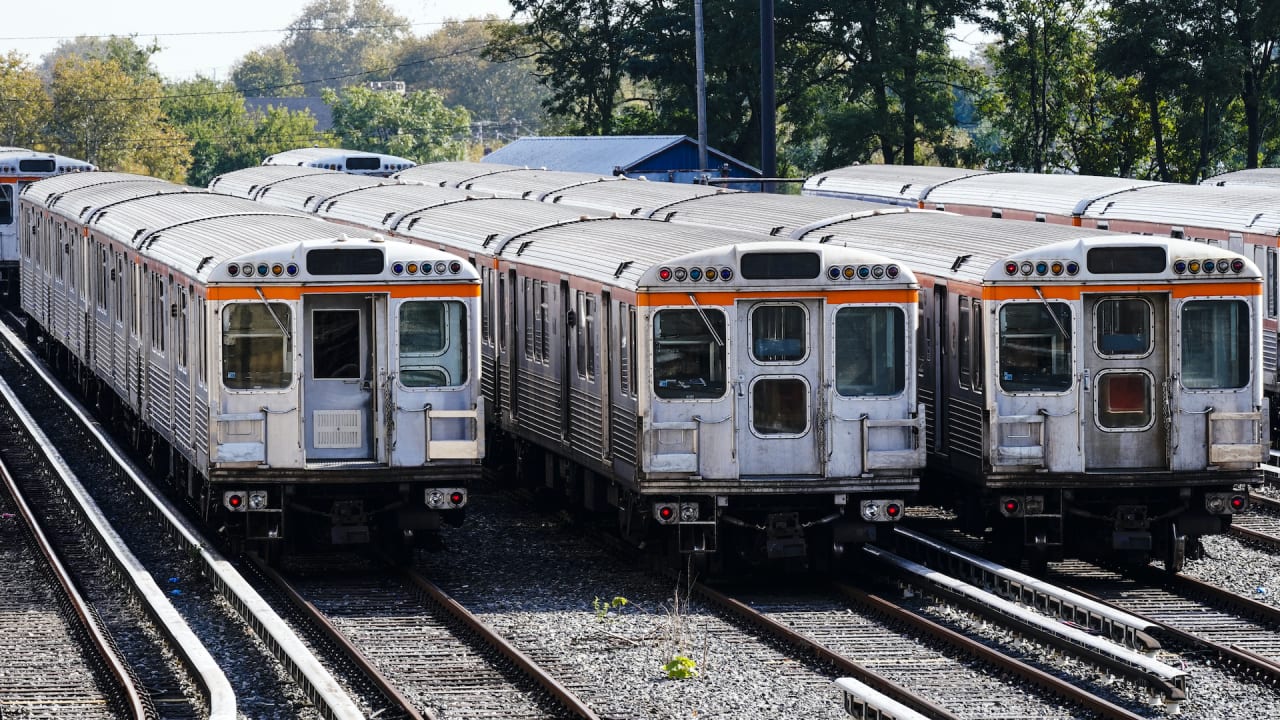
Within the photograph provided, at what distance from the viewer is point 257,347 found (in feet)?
52.5

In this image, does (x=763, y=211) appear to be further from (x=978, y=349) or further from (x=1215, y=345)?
(x=1215, y=345)

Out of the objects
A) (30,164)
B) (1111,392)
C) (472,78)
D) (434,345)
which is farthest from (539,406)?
(472,78)

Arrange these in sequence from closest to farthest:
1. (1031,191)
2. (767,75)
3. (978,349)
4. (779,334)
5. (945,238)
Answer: (779,334) < (978,349) < (945,238) < (1031,191) < (767,75)

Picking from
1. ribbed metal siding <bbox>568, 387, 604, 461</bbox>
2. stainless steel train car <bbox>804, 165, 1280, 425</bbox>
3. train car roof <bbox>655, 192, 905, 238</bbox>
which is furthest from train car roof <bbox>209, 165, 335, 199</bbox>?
ribbed metal siding <bbox>568, 387, 604, 461</bbox>

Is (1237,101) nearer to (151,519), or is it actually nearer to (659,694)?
(151,519)

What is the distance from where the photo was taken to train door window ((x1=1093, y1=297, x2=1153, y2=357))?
52.2 ft

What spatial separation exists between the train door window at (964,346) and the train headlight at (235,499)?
5589mm

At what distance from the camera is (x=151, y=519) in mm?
19734

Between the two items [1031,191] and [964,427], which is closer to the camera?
[964,427]

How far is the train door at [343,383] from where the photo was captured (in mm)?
16188

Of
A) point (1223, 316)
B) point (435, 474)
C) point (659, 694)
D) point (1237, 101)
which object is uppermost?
point (1237, 101)

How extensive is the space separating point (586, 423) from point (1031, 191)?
11.5 m

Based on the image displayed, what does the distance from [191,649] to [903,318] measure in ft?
18.8

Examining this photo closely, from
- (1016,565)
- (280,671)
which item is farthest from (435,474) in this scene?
(1016,565)
